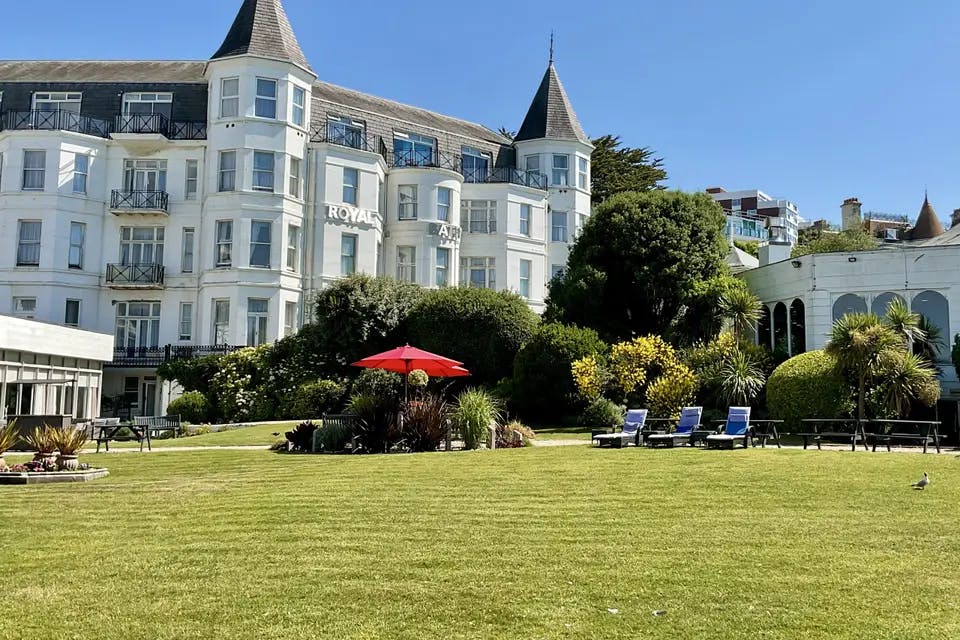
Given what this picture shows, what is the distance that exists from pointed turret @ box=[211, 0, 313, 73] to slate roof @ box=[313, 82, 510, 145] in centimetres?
311

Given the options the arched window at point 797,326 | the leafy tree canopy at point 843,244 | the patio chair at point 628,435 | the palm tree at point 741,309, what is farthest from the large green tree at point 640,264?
the leafy tree canopy at point 843,244

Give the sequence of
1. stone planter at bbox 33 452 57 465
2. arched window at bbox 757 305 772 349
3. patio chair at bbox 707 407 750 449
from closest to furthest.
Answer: stone planter at bbox 33 452 57 465 → patio chair at bbox 707 407 750 449 → arched window at bbox 757 305 772 349

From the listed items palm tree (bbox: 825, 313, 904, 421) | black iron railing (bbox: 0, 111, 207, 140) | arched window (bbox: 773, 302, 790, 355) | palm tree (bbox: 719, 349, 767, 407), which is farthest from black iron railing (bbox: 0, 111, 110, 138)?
palm tree (bbox: 825, 313, 904, 421)

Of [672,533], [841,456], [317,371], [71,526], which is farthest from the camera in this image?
[317,371]

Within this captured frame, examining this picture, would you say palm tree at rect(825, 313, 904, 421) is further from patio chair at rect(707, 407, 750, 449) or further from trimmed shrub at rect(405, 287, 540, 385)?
trimmed shrub at rect(405, 287, 540, 385)

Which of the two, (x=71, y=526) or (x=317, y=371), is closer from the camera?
(x=71, y=526)

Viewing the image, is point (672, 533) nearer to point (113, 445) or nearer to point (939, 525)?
point (939, 525)

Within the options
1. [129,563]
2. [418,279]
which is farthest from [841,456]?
[418,279]

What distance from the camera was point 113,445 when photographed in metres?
23.9

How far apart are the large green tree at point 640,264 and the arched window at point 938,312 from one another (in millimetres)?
8143

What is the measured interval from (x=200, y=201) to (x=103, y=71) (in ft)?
32.6

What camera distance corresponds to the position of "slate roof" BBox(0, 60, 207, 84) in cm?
4303

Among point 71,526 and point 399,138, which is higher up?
point 399,138

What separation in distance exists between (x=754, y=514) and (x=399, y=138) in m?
37.2
